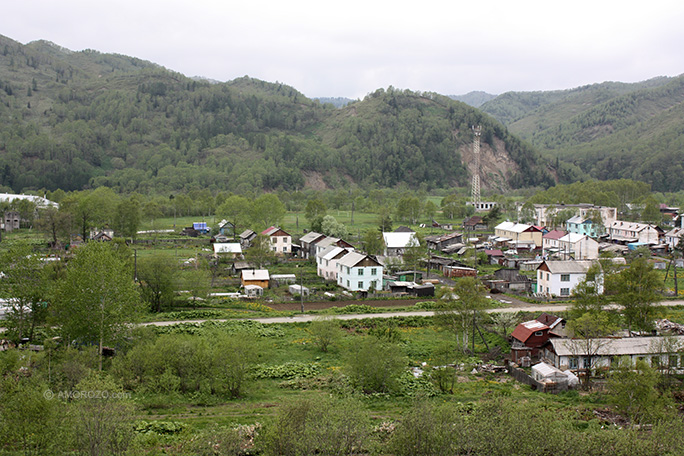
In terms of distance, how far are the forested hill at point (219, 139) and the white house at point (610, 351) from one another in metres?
96.2

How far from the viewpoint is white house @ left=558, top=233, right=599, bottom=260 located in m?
51.5

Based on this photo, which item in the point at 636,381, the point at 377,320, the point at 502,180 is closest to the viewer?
the point at 636,381

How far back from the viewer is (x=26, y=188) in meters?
112

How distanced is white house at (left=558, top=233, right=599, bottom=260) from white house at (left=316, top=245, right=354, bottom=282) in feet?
70.1

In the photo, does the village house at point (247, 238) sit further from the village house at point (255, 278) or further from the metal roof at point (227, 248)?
the village house at point (255, 278)

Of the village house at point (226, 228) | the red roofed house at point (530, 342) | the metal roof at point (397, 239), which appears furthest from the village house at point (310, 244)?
the red roofed house at point (530, 342)

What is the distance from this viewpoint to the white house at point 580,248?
5147 cm

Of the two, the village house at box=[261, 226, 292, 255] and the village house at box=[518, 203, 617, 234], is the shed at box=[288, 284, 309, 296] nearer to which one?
the village house at box=[261, 226, 292, 255]

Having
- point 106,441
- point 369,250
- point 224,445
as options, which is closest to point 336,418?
point 224,445

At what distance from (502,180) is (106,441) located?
142m

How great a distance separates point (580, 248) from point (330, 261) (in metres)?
23.2

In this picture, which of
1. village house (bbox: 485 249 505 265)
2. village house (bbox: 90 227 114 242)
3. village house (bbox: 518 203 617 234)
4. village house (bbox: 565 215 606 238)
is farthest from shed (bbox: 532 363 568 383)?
village house (bbox: 518 203 617 234)

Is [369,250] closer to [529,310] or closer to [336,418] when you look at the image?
[529,310]

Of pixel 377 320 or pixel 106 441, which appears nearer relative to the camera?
pixel 106 441
